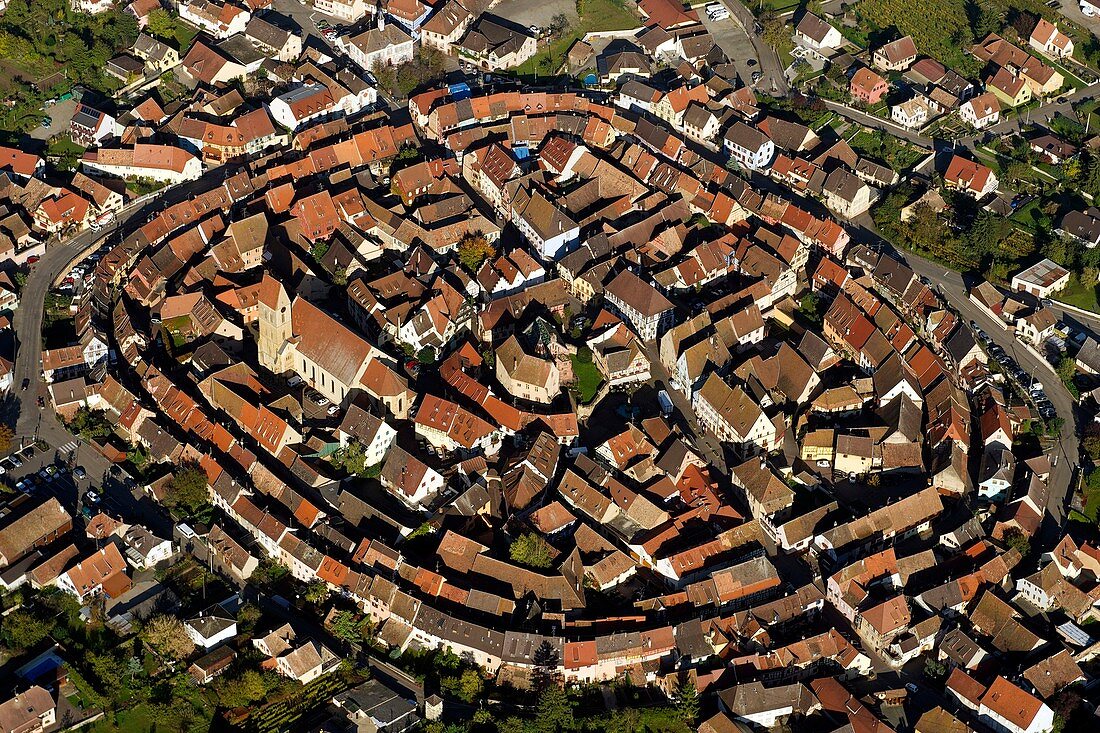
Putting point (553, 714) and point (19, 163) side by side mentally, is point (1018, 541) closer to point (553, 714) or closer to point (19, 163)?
point (553, 714)

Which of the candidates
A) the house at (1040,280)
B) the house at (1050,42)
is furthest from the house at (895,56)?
the house at (1040,280)

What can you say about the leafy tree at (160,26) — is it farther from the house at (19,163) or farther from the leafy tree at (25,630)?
the leafy tree at (25,630)

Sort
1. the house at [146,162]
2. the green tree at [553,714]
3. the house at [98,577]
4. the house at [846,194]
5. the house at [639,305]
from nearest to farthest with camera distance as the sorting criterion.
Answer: the green tree at [553,714]
the house at [98,577]
the house at [639,305]
the house at [146,162]
the house at [846,194]

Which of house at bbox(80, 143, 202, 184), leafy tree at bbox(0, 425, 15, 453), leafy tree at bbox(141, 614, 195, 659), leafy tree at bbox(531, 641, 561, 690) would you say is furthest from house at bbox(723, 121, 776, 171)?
leafy tree at bbox(141, 614, 195, 659)

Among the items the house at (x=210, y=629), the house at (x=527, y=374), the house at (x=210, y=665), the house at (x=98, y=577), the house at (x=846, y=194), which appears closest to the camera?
the house at (x=210, y=665)

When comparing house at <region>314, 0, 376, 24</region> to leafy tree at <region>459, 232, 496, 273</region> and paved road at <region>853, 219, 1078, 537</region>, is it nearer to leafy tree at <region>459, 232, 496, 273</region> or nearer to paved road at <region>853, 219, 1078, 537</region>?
leafy tree at <region>459, 232, 496, 273</region>

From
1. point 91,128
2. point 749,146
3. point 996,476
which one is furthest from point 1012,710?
point 91,128

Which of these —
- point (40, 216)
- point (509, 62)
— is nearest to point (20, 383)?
point (40, 216)
